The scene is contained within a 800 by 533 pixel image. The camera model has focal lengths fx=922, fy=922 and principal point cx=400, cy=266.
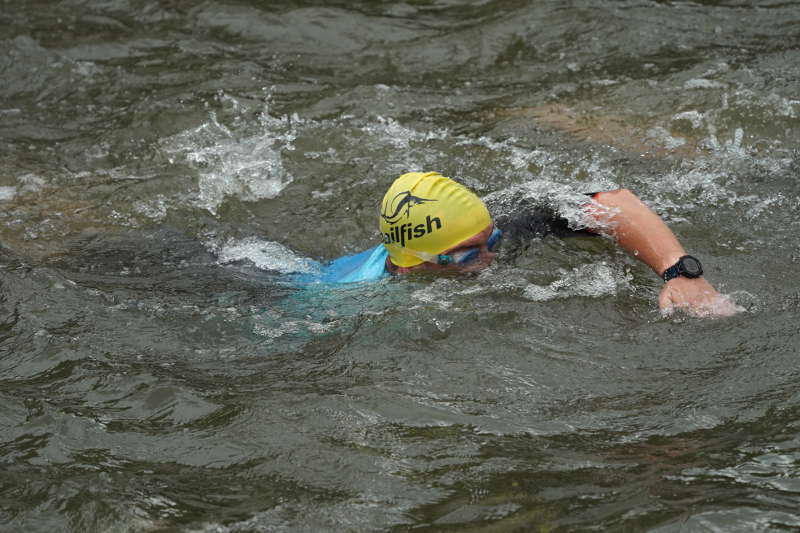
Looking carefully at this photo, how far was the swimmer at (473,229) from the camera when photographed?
555cm

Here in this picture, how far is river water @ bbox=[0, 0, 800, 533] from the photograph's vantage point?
13.9ft

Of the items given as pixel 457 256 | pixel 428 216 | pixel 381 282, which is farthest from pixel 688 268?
→ pixel 381 282

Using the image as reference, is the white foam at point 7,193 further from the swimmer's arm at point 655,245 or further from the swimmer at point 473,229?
the swimmer's arm at point 655,245

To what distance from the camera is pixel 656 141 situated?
27.2 ft

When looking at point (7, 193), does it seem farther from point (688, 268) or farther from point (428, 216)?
point (688, 268)

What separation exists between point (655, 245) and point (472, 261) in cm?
115

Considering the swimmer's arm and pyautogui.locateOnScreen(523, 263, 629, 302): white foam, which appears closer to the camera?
the swimmer's arm

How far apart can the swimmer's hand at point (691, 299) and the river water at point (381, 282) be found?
8 cm

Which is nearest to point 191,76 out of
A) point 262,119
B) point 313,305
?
point 262,119

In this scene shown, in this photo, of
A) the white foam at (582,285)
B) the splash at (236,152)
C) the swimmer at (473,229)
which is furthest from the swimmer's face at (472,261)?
the splash at (236,152)

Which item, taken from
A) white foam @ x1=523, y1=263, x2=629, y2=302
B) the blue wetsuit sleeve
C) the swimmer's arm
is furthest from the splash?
the swimmer's arm

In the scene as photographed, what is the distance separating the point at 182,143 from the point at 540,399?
5364mm

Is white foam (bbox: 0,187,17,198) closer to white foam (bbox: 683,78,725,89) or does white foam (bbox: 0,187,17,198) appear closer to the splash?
the splash

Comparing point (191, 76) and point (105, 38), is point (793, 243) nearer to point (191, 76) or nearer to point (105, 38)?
point (191, 76)
